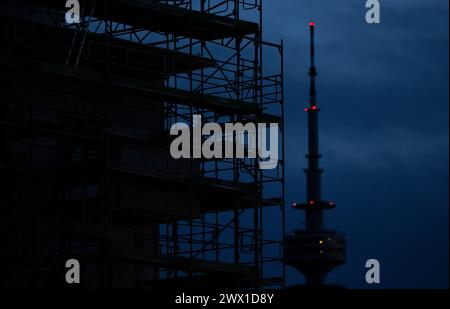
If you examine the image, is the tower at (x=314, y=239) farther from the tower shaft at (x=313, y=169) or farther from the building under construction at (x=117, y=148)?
the building under construction at (x=117, y=148)

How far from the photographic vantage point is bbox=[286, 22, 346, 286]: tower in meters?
109

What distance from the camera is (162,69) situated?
187 feet

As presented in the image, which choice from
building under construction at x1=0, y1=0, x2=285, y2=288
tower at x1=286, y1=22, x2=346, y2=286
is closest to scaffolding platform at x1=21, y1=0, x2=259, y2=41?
building under construction at x1=0, y1=0, x2=285, y2=288

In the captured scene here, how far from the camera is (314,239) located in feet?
360

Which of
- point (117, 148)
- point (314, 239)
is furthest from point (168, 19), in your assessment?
point (314, 239)

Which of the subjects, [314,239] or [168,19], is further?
[314,239]

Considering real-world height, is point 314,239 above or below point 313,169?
below

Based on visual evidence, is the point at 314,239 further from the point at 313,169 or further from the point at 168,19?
the point at 168,19

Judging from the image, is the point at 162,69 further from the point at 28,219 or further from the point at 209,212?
the point at 28,219

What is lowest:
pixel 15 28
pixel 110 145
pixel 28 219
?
pixel 28 219

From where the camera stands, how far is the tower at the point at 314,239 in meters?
109

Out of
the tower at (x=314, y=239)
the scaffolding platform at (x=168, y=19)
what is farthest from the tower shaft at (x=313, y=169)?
the scaffolding platform at (x=168, y=19)
